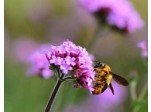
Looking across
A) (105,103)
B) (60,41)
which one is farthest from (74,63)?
(105,103)

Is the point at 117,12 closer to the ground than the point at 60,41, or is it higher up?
higher up

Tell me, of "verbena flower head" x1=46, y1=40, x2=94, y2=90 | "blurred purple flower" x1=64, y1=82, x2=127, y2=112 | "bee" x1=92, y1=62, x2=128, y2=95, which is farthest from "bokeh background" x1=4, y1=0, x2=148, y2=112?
"verbena flower head" x1=46, y1=40, x2=94, y2=90

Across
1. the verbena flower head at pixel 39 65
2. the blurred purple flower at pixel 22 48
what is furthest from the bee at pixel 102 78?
the blurred purple flower at pixel 22 48

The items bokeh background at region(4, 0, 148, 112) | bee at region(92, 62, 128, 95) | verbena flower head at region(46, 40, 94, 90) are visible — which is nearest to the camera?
verbena flower head at region(46, 40, 94, 90)

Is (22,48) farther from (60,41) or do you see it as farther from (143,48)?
(143,48)

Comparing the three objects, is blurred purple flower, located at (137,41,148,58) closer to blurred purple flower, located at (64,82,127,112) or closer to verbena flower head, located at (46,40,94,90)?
blurred purple flower, located at (64,82,127,112)

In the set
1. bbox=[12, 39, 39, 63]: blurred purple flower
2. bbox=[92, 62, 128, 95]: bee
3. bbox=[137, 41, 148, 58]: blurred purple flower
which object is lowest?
bbox=[92, 62, 128, 95]: bee
